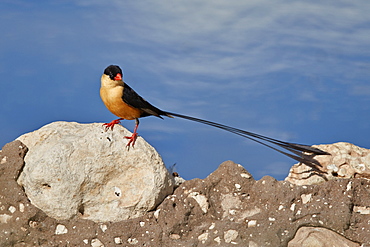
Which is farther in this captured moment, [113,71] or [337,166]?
[337,166]

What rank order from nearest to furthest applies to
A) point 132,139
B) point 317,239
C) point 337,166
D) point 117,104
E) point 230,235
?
point 317,239 → point 230,235 → point 117,104 → point 132,139 → point 337,166

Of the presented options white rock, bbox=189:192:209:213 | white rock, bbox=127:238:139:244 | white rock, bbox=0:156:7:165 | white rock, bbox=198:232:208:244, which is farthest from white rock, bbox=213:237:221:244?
white rock, bbox=0:156:7:165

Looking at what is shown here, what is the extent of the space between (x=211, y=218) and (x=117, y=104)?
173 cm

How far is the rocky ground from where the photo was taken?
534cm

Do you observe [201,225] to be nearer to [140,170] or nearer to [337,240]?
[140,170]

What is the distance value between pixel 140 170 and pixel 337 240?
2.36 m

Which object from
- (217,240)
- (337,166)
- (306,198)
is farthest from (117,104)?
(337,166)

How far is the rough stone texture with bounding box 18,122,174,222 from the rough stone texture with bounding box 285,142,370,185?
1.86 meters

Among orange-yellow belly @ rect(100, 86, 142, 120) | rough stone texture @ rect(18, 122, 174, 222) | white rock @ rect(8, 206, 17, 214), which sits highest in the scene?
orange-yellow belly @ rect(100, 86, 142, 120)

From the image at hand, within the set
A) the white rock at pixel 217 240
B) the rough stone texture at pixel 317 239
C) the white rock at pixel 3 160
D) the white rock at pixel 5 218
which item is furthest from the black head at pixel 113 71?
the rough stone texture at pixel 317 239

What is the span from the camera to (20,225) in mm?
5387

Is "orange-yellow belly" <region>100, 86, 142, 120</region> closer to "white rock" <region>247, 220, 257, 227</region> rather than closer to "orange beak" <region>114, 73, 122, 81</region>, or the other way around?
"orange beak" <region>114, 73, 122, 81</region>

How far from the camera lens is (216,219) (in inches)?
220

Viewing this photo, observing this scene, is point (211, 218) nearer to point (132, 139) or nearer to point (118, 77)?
point (132, 139)
